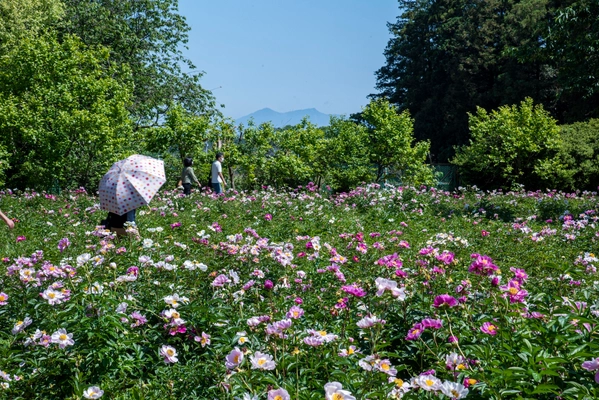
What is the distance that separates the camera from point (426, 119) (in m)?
32.7

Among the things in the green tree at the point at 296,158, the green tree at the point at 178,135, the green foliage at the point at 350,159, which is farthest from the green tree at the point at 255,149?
the green foliage at the point at 350,159

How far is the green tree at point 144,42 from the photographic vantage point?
2080cm

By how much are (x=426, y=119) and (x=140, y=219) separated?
27405mm

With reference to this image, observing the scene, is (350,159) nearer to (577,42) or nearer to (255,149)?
(255,149)

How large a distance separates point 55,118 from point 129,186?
30.7 ft

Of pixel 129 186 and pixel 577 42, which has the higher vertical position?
pixel 577 42

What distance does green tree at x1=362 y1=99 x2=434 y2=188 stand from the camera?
17.6 metres

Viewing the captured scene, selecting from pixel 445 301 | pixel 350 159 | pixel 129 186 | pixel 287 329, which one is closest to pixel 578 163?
pixel 350 159

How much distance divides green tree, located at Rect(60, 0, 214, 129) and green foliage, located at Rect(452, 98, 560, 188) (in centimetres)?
1162

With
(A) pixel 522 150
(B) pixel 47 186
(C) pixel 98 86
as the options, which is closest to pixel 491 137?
(A) pixel 522 150

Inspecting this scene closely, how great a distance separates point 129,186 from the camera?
18.6 feet

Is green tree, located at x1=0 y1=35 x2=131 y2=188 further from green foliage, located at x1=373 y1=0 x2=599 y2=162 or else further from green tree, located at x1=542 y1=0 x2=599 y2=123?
green foliage, located at x1=373 y1=0 x2=599 y2=162

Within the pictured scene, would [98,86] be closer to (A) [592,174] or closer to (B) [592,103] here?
(A) [592,174]

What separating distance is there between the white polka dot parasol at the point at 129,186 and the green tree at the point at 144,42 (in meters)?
15.0
